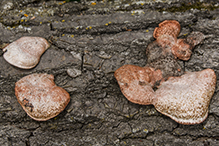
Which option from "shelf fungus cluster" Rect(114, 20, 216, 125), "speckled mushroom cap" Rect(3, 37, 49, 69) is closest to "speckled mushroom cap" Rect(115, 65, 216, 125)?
"shelf fungus cluster" Rect(114, 20, 216, 125)

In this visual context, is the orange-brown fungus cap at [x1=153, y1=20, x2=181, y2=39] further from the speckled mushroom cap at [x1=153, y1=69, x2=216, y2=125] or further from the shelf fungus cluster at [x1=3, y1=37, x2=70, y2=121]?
the shelf fungus cluster at [x1=3, y1=37, x2=70, y2=121]

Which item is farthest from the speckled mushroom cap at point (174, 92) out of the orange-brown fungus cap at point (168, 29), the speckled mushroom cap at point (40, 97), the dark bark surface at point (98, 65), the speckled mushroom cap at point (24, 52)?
the speckled mushroom cap at point (24, 52)

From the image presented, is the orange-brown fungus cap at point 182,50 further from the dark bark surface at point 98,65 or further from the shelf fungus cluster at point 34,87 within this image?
the shelf fungus cluster at point 34,87

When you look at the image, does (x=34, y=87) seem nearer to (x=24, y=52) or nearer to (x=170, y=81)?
(x=24, y=52)

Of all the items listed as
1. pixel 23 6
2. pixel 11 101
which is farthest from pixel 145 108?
pixel 23 6

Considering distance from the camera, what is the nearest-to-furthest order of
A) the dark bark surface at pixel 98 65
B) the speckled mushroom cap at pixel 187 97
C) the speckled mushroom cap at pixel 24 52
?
the speckled mushroom cap at pixel 187 97, the speckled mushroom cap at pixel 24 52, the dark bark surface at pixel 98 65

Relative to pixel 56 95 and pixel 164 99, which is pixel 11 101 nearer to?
pixel 56 95
